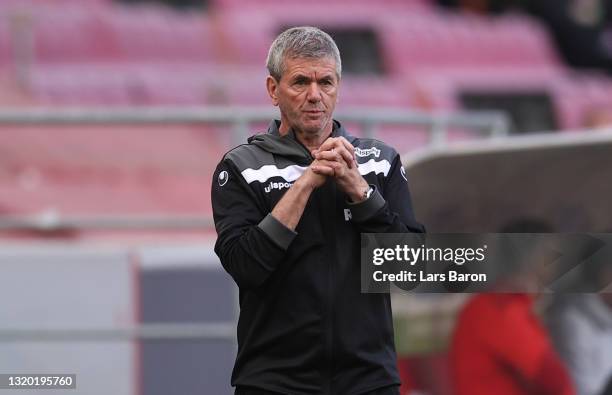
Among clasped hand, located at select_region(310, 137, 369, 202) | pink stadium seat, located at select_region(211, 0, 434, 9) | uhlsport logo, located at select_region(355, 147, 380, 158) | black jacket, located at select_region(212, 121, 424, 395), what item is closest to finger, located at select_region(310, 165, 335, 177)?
clasped hand, located at select_region(310, 137, 369, 202)

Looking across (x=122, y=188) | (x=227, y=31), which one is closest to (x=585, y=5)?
(x=227, y=31)

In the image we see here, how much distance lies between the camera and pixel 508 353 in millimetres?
6133

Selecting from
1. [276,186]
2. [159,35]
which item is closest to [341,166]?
[276,186]

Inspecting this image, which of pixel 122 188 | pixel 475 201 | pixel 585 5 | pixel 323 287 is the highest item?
pixel 585 5

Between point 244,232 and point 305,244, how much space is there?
0.51ft

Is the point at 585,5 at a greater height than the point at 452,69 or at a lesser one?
greater

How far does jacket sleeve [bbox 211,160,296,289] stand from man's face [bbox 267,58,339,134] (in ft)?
0.72

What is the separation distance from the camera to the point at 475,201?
249 inches

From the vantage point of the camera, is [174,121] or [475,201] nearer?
[475,201]

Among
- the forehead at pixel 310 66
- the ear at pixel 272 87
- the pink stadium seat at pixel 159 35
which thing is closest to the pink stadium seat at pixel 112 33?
the pink stadium seat at pixel 159 35

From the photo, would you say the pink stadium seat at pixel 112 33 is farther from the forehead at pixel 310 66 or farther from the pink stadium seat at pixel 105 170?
the forehead at pixel 310 66

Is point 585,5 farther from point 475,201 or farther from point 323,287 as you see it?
point 323,287

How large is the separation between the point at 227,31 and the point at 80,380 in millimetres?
15307

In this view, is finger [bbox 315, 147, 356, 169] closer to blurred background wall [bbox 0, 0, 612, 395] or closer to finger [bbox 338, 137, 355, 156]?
finger [bbox 338, 137, 355, 156]
